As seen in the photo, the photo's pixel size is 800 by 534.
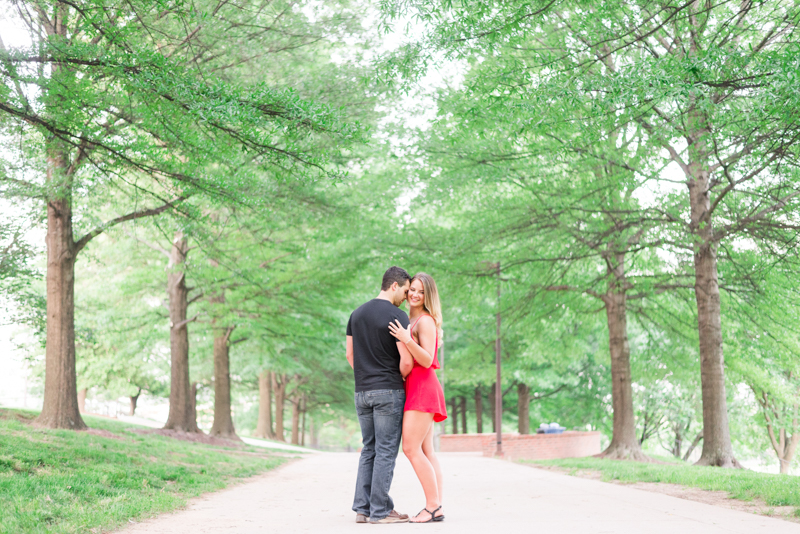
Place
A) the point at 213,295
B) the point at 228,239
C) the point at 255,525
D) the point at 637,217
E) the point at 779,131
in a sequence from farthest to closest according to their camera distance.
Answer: the point at 213,295 → the point at 228,239 → the point at 637,217 → the point at 779,131 → the point at 255,525

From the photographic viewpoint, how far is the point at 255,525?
5566mm

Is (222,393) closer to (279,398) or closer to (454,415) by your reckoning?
(279,398)

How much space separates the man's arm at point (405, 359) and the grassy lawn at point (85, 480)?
2522 millimetres

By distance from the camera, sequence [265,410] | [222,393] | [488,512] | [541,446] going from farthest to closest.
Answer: [265,410], [222,393], [541,446], [488,512]

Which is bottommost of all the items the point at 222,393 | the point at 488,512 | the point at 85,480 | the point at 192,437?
the point at 192,437

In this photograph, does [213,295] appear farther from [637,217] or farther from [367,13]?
Result: [637,217]

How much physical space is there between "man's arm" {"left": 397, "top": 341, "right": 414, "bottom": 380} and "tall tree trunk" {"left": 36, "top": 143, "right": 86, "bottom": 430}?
1000 centimetres

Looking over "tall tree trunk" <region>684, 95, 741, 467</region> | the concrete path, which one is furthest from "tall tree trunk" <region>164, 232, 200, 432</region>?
"tall tree trunk" <region>684, 95, 741, 467</region>

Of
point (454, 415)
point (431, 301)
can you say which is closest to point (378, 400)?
point (431, 301)

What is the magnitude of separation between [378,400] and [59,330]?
1021cm

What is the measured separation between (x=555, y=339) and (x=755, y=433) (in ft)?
53.5

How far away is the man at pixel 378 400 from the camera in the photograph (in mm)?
5512

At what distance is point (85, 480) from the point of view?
23.8ft

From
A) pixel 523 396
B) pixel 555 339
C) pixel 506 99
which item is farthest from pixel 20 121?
pixel 523 396
